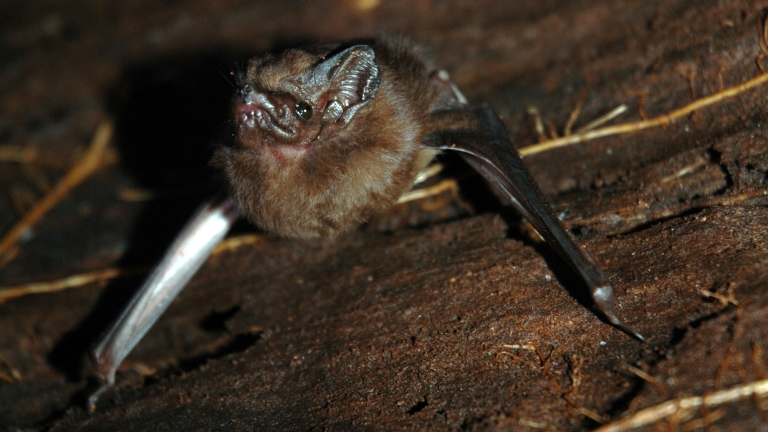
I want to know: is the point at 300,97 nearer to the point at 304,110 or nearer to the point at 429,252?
the point at 304,110

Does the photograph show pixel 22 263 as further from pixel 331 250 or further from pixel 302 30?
pixel 302 30

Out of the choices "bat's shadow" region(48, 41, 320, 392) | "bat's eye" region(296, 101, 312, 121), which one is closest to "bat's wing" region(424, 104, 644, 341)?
"bat's eye" region(296, 101, 312, 121)

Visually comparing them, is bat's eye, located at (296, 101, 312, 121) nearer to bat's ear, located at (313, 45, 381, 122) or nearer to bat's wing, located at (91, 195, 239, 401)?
bat's ear, located at (313, 45, 381, 122)

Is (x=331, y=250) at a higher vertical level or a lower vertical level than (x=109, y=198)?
lower

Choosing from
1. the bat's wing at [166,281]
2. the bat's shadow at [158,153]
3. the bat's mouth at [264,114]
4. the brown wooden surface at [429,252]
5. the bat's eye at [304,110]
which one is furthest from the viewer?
the bat's shadow at [158,153]

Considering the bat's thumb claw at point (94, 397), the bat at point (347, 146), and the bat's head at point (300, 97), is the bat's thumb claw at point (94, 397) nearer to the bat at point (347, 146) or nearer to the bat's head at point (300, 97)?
the bat at point (347, 146)

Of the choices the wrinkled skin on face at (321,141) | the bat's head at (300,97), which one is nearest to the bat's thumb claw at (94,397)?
the wrinkled skin on face at (321,141)

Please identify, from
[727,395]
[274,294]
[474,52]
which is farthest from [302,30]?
[727,395]
